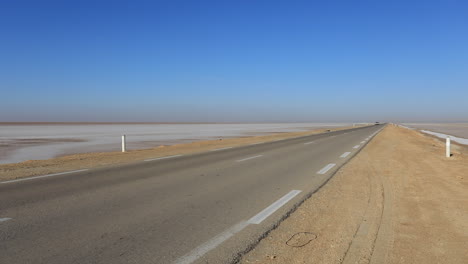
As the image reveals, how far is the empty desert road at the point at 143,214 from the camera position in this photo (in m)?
3.70

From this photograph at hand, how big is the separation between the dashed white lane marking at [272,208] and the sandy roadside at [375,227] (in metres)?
0.37

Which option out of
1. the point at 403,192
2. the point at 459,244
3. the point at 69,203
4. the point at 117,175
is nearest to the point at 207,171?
the point at 117,175

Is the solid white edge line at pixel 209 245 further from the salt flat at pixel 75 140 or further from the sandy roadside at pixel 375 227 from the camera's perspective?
the salt flat at pixel 75 140

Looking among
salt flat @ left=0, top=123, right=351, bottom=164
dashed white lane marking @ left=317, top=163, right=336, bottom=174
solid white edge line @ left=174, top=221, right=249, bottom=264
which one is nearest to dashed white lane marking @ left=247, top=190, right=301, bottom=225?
solid white edge line @ left=174, top=221, right=249, bottom=264

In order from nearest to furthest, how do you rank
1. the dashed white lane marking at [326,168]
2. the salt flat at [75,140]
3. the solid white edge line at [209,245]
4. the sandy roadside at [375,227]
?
the solid white edge line at [209,245] < the sandy roadside at [375,227] < the dashed white lane marking at [326,168] < the salt flat at [75,140]

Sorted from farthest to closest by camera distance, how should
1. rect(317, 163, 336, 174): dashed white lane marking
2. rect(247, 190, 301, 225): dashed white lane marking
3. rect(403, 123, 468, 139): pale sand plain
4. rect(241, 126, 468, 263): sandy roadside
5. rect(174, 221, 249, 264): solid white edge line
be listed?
rect(403, 123, 468, 139): pale sand plain, rect(317, 163, 336, 174): dashed white lane marking, rect(247, 190, 301, 225): dashed white lane marking, rect(241, 126, 468, 263): sandy roadside, rect(174, 221, 249, 264): solid white edge line

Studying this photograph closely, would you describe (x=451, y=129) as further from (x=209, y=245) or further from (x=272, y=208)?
(x=209, y=245)

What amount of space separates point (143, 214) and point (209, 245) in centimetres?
171

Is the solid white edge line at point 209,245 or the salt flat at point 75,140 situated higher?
the solid white edge line at point 209,245

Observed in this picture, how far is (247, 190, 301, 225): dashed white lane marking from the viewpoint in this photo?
493 centimetres

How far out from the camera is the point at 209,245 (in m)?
3.91

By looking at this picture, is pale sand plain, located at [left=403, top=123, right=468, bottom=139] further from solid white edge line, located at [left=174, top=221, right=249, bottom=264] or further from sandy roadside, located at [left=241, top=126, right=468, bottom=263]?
solid white edge line, located at [left=174, top=221, right=249, bottom=264]

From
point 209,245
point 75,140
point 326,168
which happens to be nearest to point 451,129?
→ point 75,140

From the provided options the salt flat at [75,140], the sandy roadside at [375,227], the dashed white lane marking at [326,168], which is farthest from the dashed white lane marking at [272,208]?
the salt flat at [75,140]
